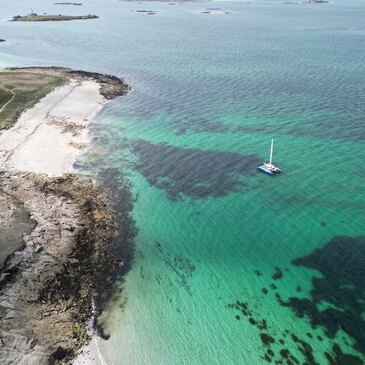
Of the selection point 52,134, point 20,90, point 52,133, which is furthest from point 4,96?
point 52,134

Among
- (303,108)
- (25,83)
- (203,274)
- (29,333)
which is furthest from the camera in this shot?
(25,83)

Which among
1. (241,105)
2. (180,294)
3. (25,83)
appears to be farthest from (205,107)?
(180,294)

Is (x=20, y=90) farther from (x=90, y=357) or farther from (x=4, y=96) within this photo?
(x=90, y=357)

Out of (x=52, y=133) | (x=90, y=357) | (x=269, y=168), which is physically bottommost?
(x=52, y=133)

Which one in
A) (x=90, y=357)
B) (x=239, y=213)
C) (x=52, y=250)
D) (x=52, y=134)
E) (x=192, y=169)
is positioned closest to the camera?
(x=90, y=357)

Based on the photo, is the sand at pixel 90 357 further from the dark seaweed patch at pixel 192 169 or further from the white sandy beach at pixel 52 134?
the white sandy beach at pixel 52 134

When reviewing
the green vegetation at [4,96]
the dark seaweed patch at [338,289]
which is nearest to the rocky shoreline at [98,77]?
the green vegetation at [4,96]

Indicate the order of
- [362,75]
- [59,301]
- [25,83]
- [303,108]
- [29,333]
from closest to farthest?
1. [29,333]
2. [59,301]
3. [303,108]
4. [25,83]
5. [362,75]

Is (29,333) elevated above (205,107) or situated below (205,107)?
above

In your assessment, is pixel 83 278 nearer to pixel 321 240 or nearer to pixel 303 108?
pixel 321 240
